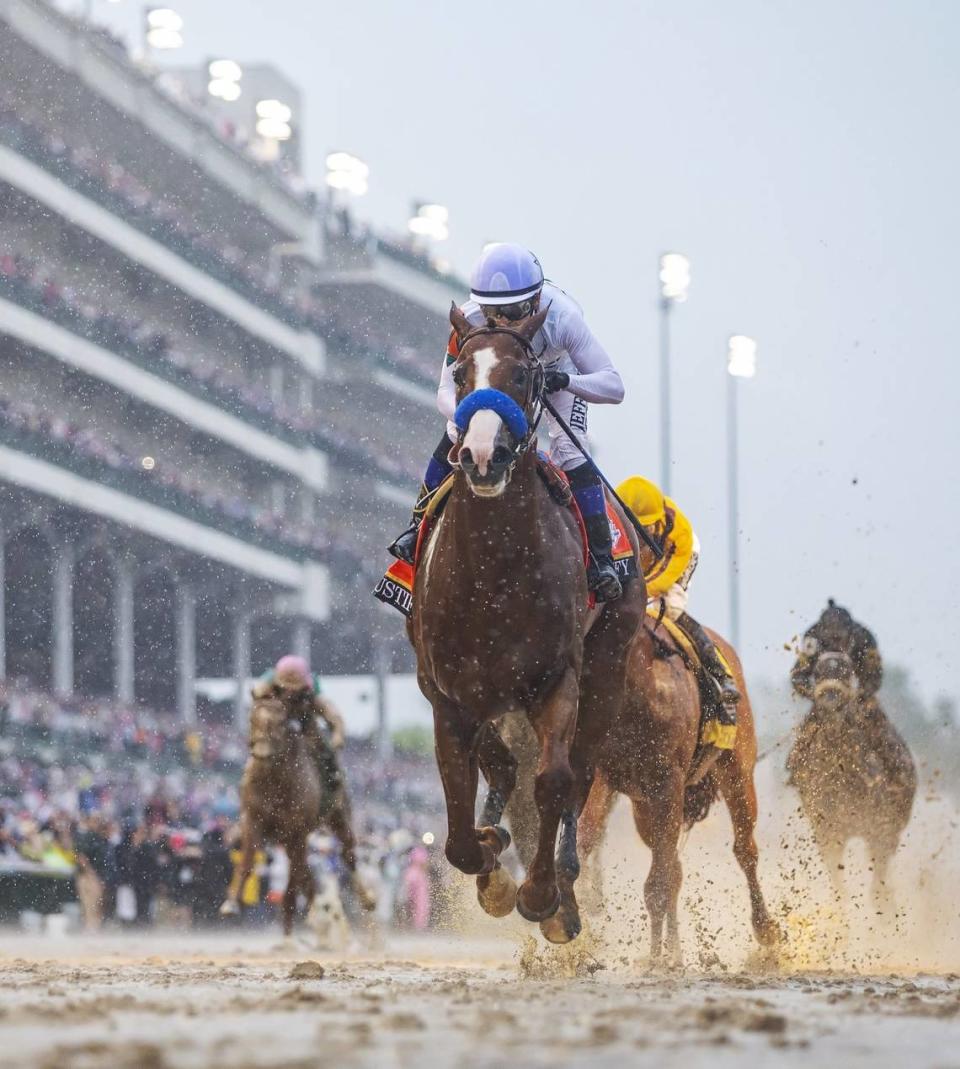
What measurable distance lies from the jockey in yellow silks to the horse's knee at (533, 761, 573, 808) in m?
3.27

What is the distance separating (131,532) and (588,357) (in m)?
36.7

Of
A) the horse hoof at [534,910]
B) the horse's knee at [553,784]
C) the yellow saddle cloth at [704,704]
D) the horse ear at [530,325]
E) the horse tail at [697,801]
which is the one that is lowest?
→ the horse hoof at [534,910]

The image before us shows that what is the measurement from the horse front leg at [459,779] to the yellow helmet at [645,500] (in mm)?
3249

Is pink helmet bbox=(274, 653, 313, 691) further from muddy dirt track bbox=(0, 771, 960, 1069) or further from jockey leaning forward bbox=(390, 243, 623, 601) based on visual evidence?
jockey leaning forward bbox=(390, 243, 623, 601)

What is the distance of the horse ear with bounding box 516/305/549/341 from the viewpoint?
338 inches

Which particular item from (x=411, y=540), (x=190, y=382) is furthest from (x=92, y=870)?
(x=190, y=382)

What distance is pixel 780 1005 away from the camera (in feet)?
22.0

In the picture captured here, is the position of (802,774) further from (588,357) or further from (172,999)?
(172,999)

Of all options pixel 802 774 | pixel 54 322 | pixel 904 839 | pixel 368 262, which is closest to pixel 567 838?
pixel 802 774

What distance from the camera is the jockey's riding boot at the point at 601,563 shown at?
Answer: 9.19 metres

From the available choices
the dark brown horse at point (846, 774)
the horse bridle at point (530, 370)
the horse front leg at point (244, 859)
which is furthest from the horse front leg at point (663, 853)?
the horse front leg at point (244, 859)

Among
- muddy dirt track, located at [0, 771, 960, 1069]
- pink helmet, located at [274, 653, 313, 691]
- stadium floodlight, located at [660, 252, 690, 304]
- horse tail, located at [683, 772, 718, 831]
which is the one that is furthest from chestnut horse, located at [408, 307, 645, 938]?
stadium floodlight, located at [660, 252, 690, 304]

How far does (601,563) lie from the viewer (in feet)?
30.2

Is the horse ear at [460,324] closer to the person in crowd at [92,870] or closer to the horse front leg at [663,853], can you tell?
the horse front leg at [663,853]
